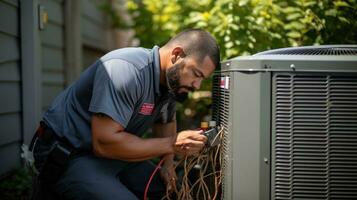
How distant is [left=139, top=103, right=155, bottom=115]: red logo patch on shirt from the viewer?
7.51 feet

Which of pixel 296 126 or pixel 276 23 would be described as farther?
pixel 276 23

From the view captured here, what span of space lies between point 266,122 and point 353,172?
0.40 meters

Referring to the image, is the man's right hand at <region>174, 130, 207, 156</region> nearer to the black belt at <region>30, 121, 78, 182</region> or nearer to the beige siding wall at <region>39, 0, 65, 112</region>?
the black belt at <region>30, 121, 78, 182</region>

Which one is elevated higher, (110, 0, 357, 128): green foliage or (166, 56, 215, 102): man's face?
(110, 0, 357, 128): green foliage

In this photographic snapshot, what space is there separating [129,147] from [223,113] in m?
0.47

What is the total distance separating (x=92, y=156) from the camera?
232 centimetres

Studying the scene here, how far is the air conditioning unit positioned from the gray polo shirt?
0.53 metres

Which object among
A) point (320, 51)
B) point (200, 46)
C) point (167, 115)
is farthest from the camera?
point (167, 115)

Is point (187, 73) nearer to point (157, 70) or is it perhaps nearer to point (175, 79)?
point (175, 79)

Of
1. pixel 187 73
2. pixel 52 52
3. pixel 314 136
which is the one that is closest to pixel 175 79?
pixel 187 73

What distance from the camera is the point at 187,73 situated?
2.21 meters

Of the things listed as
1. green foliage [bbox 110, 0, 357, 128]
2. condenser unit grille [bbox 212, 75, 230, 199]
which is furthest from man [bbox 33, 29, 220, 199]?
green foliage [bbox 110, 0, 357, 128]

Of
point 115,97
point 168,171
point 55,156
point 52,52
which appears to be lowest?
point 168,171

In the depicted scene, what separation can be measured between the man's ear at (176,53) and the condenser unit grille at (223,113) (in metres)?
0.22
